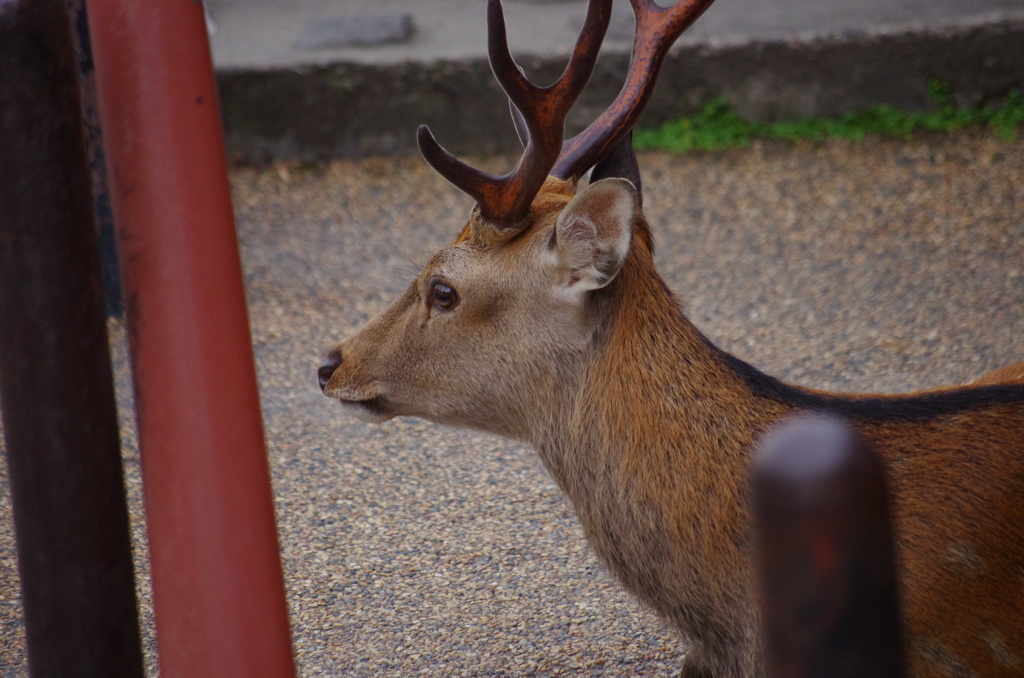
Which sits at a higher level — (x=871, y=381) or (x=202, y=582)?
(x=202, y=582)

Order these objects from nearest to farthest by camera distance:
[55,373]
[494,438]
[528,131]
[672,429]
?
[55,373] → [672,429] → [528,131] → [494,438]

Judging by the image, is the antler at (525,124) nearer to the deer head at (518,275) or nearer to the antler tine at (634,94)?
the deer head at (518,275)

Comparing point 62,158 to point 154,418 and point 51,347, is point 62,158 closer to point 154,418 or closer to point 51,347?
point 51,347

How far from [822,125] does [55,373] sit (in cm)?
583

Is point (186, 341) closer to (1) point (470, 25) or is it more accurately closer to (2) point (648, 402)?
(2) point (648, 402)

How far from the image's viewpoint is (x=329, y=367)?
290 centimetres

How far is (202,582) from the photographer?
1703 mm

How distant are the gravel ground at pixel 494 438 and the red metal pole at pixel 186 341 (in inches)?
58.1

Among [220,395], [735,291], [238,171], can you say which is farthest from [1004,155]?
[220,395]

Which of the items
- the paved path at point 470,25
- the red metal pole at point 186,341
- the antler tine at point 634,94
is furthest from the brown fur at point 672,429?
the paved path at point 470,25

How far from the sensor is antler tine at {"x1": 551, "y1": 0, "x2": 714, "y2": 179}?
9.59 feet

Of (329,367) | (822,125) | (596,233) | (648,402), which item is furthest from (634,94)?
(822,125)

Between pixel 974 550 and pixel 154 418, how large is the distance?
169cm

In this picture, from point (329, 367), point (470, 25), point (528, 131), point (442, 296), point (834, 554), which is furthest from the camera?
point (470, 25)
